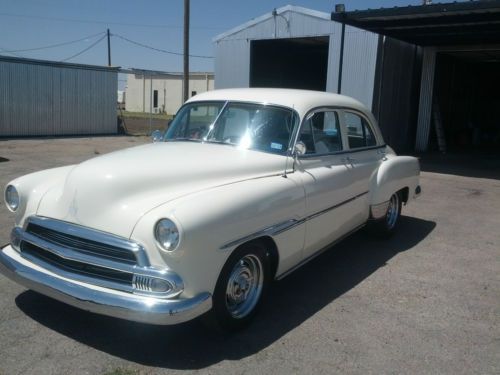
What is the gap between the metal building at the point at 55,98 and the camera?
17750 mm

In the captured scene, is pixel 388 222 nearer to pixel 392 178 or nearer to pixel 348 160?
pixel 392 178

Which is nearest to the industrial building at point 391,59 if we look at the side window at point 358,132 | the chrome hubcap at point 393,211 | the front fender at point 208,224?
the chrome hubcap at point 393,211

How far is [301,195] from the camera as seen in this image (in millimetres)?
3947

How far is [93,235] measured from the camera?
A: 3104 mm

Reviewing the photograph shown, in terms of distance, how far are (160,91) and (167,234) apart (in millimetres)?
44457

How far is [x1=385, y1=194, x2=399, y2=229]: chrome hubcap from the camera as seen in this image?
6040mm

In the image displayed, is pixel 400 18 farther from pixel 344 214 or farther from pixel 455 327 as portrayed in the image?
pixel 455 327

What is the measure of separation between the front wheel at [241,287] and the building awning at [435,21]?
944 centimetres

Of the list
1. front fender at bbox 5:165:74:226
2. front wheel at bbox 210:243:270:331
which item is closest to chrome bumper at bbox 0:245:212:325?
front wheel at bbox 210:243:270:331

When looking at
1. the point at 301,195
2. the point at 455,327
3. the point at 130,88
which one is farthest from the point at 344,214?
the point at 130,88

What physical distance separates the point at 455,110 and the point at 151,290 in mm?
20356

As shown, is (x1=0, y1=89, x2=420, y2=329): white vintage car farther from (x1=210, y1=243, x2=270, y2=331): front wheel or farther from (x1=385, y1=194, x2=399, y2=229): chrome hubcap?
(x1=385, y1=194, x2=399, y2=229): chrome hubcap

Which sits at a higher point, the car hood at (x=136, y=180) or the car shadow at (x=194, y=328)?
the car hood at (x=136, y=180)

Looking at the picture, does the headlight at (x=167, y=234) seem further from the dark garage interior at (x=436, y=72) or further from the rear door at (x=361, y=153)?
the dark garage interior at (x=436, y=72)
